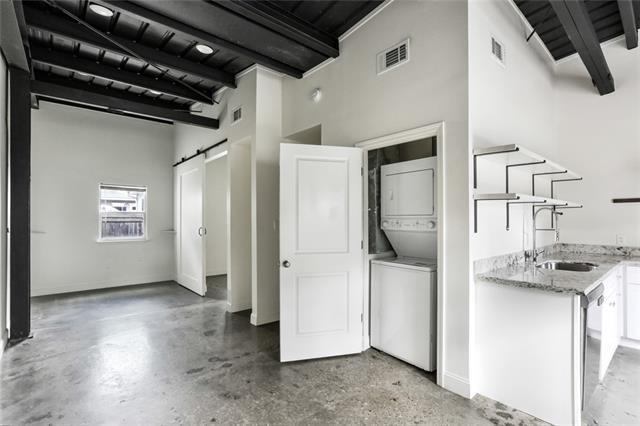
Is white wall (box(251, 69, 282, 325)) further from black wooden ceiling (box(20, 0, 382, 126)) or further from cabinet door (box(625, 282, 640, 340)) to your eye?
cabinet door (box(625, 282, 640, 340))

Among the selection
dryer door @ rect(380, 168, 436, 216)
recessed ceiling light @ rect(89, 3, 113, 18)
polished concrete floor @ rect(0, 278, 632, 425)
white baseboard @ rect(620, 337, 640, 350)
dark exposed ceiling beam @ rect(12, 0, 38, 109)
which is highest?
recessed ceiling light @ rect(89, 3, 113, 18)

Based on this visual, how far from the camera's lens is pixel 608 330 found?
2.33 m

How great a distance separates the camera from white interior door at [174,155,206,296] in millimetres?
5094

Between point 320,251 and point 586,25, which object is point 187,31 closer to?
point 320,251

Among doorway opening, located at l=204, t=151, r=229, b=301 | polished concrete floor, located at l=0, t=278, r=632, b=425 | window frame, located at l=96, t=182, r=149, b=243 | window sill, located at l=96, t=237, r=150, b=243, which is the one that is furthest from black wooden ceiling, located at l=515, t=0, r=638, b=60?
window sill, located at l=96, t=237, r=150, b=243

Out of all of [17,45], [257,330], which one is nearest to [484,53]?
[257,330]

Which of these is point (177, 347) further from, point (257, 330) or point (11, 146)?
point (11, 146)

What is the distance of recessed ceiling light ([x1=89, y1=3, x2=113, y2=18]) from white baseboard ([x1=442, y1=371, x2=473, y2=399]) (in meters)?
4.29

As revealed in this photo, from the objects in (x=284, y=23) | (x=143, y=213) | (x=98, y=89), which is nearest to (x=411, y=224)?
(x=284, y=23)

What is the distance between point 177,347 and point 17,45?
3374mm

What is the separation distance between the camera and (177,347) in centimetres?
309

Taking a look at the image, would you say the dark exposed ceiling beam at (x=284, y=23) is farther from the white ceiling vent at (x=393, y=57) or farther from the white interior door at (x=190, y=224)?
the white interior door at (x=190, y=224)

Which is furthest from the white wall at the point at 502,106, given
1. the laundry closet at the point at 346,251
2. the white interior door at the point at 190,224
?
the white interior door at the point at 190,224

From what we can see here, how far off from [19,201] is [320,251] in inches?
135
